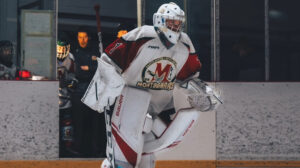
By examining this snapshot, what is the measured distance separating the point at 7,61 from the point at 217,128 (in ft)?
6.90

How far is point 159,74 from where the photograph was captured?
427 cm

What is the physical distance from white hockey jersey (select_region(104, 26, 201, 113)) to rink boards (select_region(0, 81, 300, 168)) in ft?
5.63

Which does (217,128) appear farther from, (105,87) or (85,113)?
(105,87)

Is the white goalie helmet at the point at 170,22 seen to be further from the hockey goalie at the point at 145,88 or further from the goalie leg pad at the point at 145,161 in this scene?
the goalie leg pad at the point at 145,161

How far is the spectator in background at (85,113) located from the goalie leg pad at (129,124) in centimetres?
182

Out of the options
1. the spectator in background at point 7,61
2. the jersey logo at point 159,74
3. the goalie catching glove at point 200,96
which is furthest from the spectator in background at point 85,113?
the jersey logo at point 159,74

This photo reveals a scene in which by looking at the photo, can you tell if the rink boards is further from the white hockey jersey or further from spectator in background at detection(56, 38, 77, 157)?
the white hockey jersey

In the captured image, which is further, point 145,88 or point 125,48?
point 145,88

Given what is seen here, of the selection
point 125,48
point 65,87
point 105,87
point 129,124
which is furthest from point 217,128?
point 105,87

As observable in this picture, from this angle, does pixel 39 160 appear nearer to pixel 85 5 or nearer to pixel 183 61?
pixel 85 5

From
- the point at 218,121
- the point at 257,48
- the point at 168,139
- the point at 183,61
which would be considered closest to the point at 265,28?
the point at 257,48

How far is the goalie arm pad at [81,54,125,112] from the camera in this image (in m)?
3.96

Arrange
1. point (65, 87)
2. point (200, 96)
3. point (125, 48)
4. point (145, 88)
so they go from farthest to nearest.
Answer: point (65, 87), point (200, 96), point (145, 88), point (125, 48)

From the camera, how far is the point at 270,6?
6367mm
